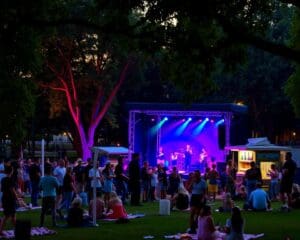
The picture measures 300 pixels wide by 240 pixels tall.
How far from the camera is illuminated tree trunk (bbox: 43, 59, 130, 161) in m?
48.4

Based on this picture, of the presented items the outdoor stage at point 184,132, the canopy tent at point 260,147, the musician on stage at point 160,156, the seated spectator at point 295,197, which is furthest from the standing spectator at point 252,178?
the musician on stage at point 160,156

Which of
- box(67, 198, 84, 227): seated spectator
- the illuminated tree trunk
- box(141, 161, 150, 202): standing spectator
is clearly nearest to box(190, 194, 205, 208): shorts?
box(67, 198, 84, 227): seated spectator

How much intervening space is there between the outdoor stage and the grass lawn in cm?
1714

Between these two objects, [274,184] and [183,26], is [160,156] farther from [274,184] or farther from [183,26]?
[183,26]

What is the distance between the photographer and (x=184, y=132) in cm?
4394

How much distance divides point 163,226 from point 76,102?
101 feet

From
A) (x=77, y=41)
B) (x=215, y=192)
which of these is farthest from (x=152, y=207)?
(x=77, y=41)

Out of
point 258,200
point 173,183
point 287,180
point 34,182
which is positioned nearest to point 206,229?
point 258,200

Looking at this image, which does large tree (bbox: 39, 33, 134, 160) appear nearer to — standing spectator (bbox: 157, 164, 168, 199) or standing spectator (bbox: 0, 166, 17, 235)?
standing spectator (bbox: 157, 164, 168, 199)

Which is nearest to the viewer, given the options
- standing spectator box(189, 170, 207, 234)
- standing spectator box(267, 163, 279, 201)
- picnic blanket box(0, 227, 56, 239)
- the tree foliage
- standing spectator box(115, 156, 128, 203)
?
picnic blanket box(0, 227, 56, 239)

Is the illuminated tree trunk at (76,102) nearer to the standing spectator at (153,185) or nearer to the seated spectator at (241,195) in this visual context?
the standing spectator at (153,185)

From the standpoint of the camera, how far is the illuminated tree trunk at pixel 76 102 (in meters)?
48.4

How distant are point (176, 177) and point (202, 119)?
590 inches

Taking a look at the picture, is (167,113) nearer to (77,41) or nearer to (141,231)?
(77,41)
